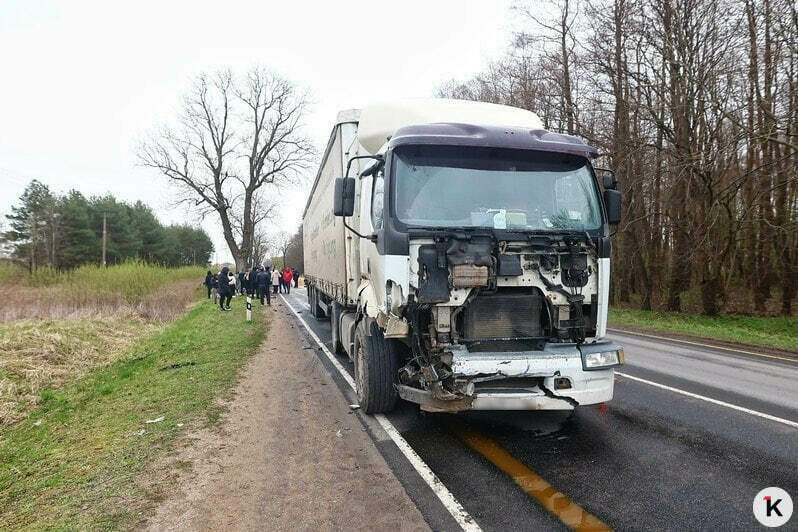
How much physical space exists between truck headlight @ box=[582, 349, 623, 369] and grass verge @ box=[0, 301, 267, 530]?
3.74 metres

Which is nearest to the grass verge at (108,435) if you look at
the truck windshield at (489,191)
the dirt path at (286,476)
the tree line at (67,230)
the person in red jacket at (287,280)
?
the dirt path at (286,476)

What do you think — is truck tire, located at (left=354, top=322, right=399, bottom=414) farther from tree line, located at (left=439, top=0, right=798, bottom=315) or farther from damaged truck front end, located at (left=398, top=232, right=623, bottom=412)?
tree line, located at (left=439, top=0, right=798, bottom=315)

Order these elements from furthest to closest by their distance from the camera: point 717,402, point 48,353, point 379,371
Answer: point 48,353 < point 717,402 < point 379,371

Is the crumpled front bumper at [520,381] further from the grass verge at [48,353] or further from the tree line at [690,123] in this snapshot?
the tree line at [690,123]

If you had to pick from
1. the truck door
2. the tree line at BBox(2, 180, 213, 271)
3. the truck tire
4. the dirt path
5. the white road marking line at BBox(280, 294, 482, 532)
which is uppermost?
the tree line at BBox(2, 180, 213, 271)

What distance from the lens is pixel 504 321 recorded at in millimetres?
4711

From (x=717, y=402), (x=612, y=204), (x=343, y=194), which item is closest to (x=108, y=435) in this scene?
(x=343, y=194)

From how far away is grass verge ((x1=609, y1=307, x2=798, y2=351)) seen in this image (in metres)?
Answer: 13.5

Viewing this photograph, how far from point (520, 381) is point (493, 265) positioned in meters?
1.08

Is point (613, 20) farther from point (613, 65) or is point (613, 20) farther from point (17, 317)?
point (17, 317)

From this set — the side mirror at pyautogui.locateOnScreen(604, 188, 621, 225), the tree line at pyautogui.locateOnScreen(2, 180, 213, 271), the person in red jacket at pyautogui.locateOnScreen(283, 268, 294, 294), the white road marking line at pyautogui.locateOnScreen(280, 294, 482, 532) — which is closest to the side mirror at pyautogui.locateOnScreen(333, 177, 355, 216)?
the white road marking line at pyautogui.locateOnScreen(280, 294, 482, 532)

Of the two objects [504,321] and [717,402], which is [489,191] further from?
[717,402]

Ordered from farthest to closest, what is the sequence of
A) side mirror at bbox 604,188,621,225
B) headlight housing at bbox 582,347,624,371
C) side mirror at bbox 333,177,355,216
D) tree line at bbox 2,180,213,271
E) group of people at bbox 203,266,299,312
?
tree line at bbox 2,180,213,271 < group of people at bbox 203,266,299,312 < side mirror at bbox 333,177,355,216 < side mirror at bbox 604,188,621,225 < headlight housing at bbox 582,347,624,371

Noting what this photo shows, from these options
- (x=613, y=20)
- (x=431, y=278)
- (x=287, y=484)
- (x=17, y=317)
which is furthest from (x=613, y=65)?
(x=17, y=317)
